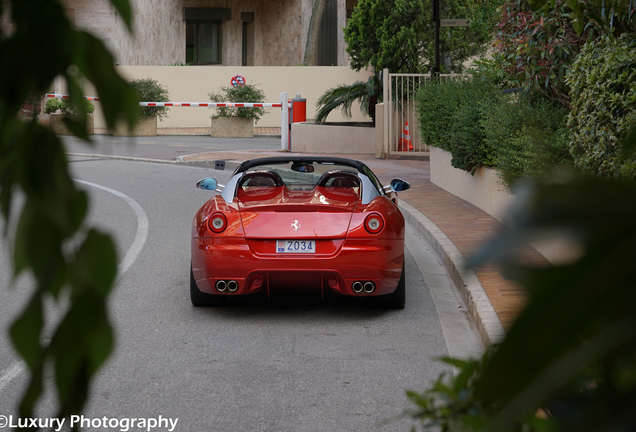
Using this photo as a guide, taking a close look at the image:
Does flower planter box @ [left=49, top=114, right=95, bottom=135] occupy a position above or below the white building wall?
below

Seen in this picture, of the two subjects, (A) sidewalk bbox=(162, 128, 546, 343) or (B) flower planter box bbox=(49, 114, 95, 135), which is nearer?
(A) sidewalk bbox=(162, 128, 546, 343)

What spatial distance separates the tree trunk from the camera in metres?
36.0

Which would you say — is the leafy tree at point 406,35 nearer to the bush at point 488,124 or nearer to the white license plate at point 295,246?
the bush at point 488,124

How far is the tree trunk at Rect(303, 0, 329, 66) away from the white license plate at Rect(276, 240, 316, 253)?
101ft

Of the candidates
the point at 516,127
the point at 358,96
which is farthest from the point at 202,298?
the point at 358,96

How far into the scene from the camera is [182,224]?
36.2 feet

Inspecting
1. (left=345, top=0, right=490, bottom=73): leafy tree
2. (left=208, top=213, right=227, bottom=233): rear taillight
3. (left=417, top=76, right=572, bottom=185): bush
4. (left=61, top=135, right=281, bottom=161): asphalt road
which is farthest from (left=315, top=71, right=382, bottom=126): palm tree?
(left=208, top=213, right=227, bottom=233): rear taillight

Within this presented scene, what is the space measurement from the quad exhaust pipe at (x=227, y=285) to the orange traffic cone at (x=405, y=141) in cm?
1459

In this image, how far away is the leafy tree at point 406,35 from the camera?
2462cm

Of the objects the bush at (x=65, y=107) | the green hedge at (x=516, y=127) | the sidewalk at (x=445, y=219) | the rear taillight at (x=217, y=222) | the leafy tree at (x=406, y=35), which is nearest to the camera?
the sidewalk at (x=445, y=219)

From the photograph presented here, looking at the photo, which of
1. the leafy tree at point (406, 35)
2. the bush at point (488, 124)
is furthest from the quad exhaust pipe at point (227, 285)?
the leafy tree at point (406, 35)

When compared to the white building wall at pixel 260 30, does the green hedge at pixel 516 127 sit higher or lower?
lower

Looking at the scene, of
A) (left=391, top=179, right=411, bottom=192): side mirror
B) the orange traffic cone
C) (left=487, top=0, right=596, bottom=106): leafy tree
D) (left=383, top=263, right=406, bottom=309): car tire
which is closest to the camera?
(left=383, top=263, right=406, bottom=309): car tire

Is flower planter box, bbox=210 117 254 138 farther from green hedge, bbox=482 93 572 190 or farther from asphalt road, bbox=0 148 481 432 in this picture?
asphalt road, bbox=0 148 481 432
